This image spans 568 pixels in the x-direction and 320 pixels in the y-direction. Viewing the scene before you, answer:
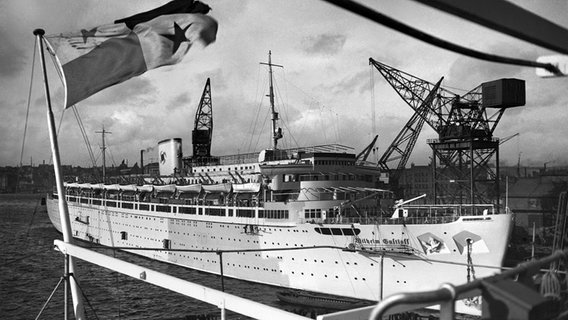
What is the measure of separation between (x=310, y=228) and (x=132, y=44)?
17470 millimetres

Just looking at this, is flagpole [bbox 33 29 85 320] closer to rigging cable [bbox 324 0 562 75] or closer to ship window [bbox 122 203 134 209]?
rigging cable [bbox 324 0 562 75]

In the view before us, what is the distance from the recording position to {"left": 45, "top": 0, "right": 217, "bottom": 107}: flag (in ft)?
24.3

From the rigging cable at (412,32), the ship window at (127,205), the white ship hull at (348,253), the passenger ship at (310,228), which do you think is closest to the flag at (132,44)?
the rigging cable at (412,32)

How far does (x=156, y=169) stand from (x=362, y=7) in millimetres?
56471

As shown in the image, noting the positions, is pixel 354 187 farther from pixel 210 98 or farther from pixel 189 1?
pixel 210 98

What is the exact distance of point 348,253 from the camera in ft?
74.4

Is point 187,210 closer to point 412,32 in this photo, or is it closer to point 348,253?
point 348,253

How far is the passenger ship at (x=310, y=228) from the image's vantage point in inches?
835

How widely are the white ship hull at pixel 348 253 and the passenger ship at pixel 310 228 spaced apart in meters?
0.05

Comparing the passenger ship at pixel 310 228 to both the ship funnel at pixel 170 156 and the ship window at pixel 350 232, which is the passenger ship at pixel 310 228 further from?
the ship funnel at pixel 170 156

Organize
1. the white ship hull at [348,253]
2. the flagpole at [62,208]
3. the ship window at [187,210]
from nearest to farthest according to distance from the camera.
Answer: the flagpole at [62,208] → the white ship hull at [348,253] → the ship window at [187,210]

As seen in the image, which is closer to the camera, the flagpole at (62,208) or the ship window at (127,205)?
the flagpole at (62,208)

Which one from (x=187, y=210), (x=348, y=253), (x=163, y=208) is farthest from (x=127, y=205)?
(x=348, y=253)

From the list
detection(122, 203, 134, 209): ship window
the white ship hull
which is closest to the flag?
the white ship hull
